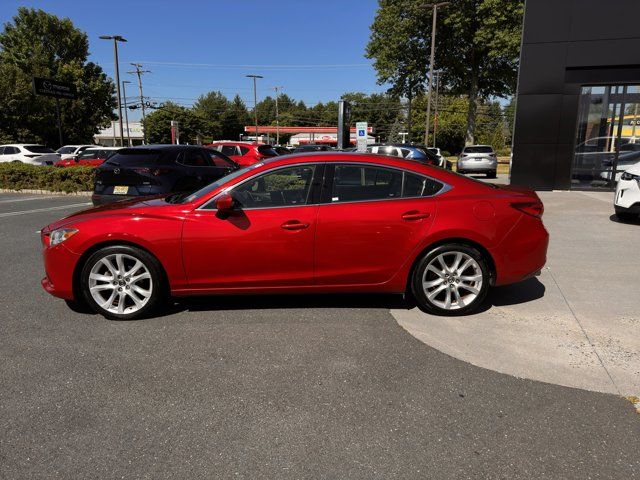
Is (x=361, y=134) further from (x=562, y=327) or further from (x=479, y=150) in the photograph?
(x=562, y=327)

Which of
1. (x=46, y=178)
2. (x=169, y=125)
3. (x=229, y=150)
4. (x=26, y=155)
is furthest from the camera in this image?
(x=169, y=125)

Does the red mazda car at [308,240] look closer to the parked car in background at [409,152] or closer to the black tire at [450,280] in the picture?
the black tire at [450,280]

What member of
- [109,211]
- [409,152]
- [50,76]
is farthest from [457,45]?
[109,211]

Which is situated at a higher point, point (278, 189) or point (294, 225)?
point (278, 189)

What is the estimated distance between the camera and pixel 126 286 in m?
4.30

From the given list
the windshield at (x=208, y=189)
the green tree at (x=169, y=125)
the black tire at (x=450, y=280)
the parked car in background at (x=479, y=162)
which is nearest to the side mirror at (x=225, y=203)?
the windshield at (x=208, y=189)

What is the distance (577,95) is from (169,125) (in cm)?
7060

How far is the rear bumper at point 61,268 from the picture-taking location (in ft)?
13.9

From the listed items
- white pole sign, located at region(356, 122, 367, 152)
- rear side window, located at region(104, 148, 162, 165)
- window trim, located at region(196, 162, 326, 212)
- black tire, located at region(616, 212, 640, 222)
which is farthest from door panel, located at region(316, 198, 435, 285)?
white pole sign, located at region(356, 122, 367, 152)

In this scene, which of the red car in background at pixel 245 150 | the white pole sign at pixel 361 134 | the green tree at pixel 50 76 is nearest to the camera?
the red car in background at pixel 245 150

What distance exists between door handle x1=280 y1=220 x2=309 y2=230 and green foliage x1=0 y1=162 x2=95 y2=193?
45.2 feet

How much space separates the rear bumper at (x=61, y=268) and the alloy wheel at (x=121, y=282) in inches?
7.0

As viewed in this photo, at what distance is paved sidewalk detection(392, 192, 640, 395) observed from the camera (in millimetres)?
3424

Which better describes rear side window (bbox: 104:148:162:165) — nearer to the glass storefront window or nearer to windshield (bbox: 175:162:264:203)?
windshield (bbox: 175:162:264:203)
